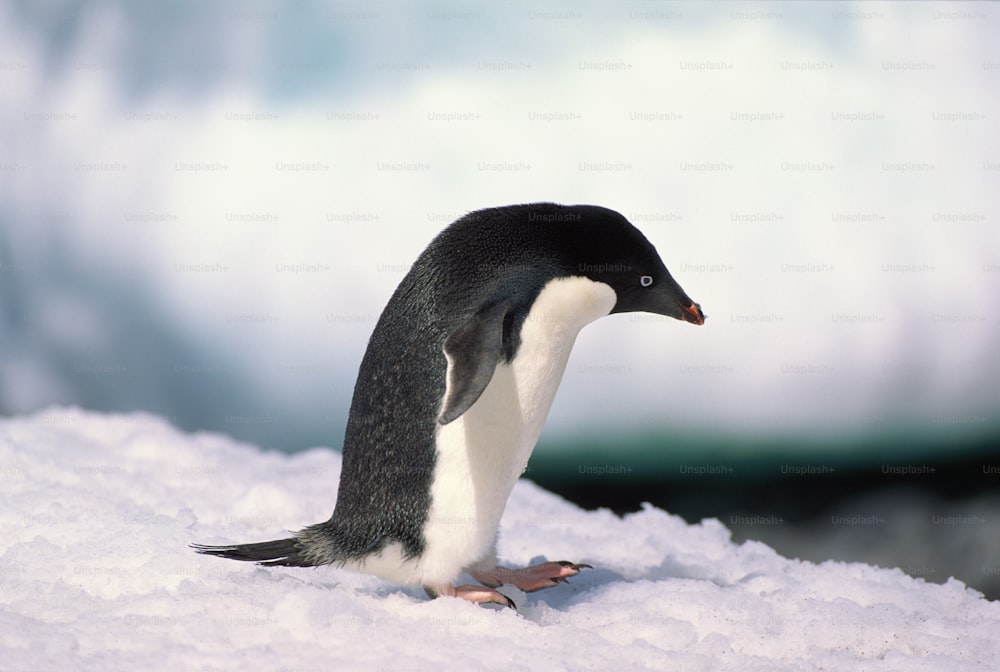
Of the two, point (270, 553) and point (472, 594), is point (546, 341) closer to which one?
point (472, 594)

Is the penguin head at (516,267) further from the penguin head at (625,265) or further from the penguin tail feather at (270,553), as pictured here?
the penguin tail feather at (270,553)

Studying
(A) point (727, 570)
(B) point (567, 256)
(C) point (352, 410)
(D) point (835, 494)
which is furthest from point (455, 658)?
(D) point (835, 494)

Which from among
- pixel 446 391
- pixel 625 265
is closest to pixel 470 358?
pixel 446 391

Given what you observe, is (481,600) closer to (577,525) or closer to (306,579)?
(306,579)

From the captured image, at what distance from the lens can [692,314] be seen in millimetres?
2775

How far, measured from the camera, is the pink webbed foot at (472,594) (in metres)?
2.52

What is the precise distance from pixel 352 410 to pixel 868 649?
4.26ft

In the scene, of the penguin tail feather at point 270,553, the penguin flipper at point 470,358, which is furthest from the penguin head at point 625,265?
the penguin tail feather at point 270,553

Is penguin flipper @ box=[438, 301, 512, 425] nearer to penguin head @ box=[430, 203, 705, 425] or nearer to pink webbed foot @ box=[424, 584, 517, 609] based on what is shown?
penguin head @ box=[430, 203, 705, 425]

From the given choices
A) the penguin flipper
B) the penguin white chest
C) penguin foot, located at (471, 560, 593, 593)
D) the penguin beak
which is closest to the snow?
penguin foot, located at (471, 560, 593, 593)

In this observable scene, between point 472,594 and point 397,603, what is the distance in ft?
0.57

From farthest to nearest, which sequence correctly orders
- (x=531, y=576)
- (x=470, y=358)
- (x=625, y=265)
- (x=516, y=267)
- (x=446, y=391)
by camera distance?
(x=531, y=576), (x=625, y=265), (x=516, y=267), (x=446, y=391), (x=470, y=358)

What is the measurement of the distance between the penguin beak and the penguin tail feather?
42.7 inches

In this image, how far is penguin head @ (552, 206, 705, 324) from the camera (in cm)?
258
